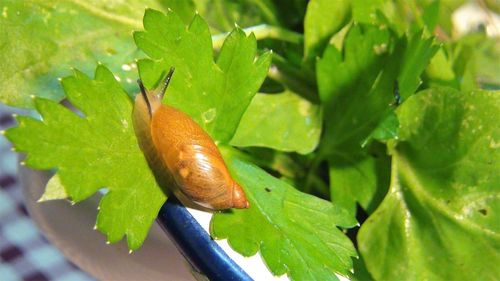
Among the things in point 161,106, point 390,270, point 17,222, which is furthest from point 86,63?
point 17,222

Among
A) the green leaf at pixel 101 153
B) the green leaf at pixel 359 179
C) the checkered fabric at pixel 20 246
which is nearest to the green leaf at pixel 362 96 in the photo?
the green leaf at pixel 359 179

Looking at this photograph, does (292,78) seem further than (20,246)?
No

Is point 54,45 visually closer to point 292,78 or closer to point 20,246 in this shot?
point 292,78

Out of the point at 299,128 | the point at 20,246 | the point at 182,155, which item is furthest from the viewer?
the point at 20,246

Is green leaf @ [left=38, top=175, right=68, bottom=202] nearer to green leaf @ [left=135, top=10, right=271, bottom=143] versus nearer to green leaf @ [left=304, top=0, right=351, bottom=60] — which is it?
green leaf @ [left=135, top=10, right=271, bottom=143]

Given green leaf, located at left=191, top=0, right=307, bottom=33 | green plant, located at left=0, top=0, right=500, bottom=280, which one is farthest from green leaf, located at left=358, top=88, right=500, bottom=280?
green leaf, located at left=191, top=0, right=307, bottom=33

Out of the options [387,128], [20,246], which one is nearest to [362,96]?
[387,128]
